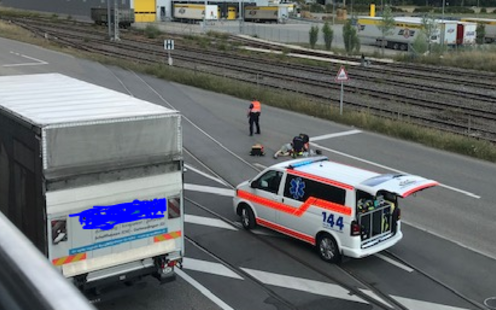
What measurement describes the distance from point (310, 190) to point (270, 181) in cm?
127

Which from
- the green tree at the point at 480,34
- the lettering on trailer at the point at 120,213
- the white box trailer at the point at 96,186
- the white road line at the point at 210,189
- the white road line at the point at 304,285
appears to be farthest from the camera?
the green tree at the point at 480,34

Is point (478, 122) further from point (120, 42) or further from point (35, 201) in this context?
point (120, 42)

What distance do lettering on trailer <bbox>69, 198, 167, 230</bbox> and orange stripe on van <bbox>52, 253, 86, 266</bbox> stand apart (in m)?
0.43

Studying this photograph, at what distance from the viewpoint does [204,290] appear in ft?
35.1

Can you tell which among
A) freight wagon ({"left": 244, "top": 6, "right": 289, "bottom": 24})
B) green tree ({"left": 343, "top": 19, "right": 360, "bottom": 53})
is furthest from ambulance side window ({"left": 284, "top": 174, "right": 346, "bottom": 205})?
freight wagon ({"left": 244, "top": 6, "right": 289, "bottom": 24})

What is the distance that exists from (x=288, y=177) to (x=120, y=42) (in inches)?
2013

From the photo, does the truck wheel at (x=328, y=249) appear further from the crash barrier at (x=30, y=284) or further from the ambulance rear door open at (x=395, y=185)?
the crash barrier at (x=30, y=284)

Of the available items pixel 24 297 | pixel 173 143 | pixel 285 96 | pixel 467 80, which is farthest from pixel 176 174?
pixel 467 80

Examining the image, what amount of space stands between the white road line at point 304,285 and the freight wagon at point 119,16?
6692 centimetres

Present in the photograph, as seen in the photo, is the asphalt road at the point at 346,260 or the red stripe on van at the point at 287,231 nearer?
the asphalt road at the point at 346,260

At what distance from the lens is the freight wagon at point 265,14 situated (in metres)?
106

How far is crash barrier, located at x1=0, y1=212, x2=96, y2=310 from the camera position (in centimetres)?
135

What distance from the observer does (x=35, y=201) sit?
884 centimetres

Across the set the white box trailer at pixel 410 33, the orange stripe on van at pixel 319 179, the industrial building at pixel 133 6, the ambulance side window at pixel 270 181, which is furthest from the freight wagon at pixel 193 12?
the orange stripe on van at pixel 319 179
